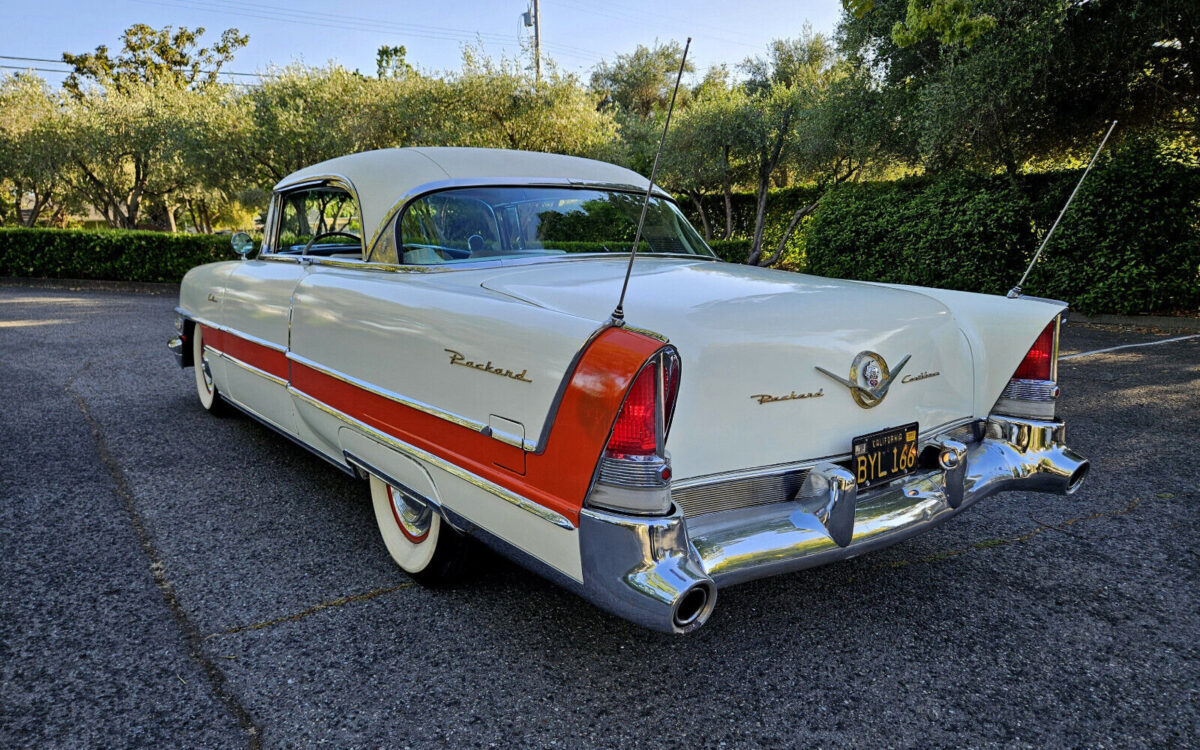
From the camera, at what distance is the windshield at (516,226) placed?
114 inches

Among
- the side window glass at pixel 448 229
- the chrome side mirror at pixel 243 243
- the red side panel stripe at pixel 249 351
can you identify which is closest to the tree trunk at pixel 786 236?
the side window glass at pixel 448 229

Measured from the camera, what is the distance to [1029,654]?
2.26 metres

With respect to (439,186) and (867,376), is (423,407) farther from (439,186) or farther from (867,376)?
(867,376)

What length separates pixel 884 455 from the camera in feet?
7.50

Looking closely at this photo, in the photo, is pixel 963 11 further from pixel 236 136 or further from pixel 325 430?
pixel 236 136

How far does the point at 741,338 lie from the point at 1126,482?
A: 9.82 ft

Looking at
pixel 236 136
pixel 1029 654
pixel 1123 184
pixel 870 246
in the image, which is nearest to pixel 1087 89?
pixel 1123 184

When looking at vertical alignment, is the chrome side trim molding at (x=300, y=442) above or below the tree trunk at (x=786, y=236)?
below

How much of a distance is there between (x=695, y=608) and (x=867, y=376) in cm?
87

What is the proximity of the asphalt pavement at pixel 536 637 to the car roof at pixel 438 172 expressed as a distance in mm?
1419

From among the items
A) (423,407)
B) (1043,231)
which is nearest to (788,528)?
(423,407)

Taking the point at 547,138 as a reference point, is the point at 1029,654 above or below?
below

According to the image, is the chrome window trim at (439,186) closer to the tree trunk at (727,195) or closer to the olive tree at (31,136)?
the tree trunk at (727,195)

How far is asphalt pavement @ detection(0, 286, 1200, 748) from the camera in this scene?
1.93m
